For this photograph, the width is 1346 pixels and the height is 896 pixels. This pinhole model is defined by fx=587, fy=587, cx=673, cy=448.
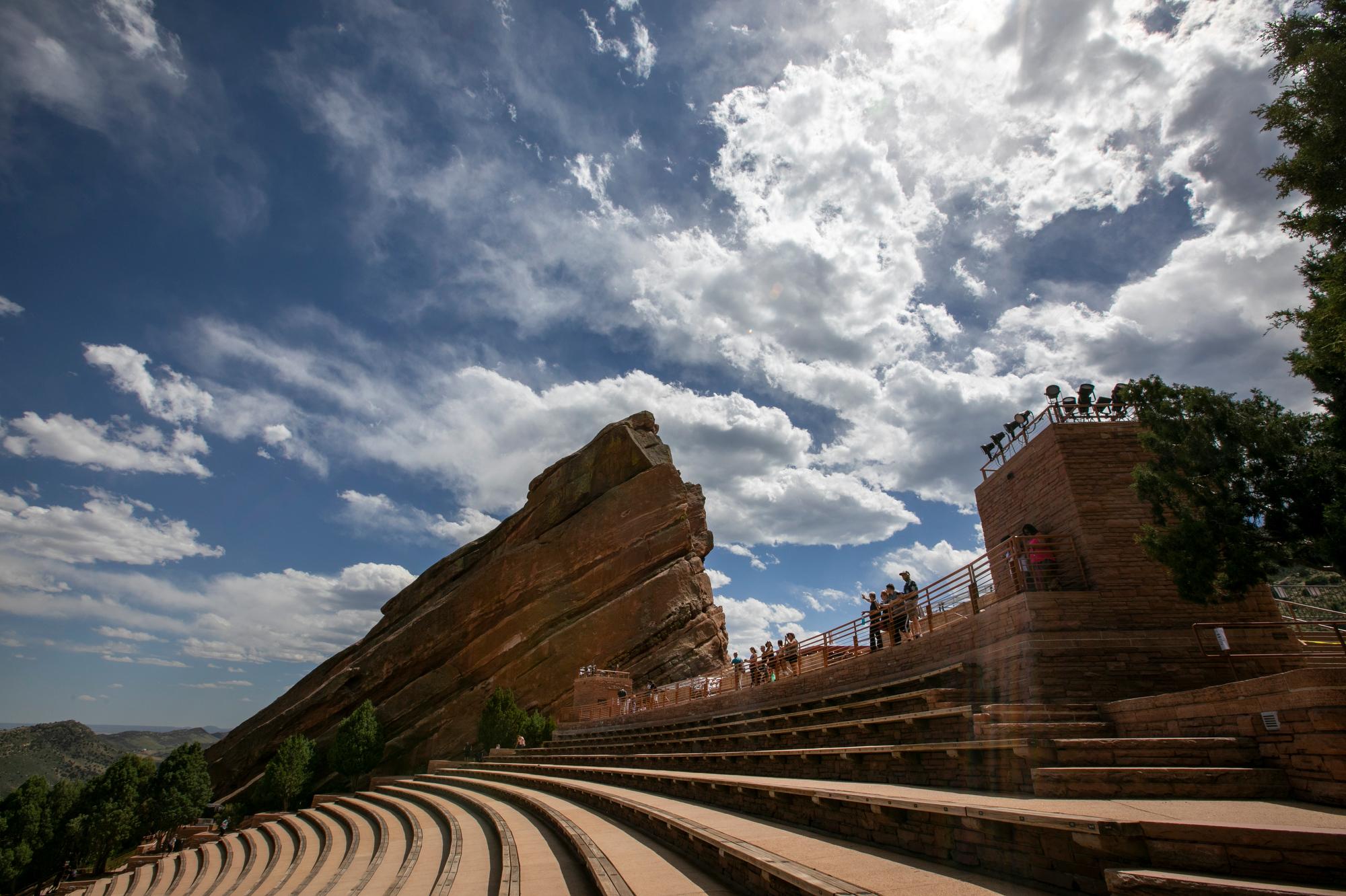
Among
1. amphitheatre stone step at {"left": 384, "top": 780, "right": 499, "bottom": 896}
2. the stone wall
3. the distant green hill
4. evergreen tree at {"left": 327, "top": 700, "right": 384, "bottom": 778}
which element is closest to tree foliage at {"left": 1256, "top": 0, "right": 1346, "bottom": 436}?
the stone wall

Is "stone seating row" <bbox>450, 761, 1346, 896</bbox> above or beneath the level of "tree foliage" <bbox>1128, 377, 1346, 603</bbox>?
beneath

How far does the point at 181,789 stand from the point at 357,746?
9919 millimetres

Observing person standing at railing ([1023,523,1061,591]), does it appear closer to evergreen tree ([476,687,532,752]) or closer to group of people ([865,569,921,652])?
group of people ([865,569,921,652])

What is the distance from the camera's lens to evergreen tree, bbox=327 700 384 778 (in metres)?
30.3

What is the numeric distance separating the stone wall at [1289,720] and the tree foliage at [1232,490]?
14.6 feet

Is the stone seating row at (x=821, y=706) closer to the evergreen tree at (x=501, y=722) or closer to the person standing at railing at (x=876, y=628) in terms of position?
the person standing at railing at (x=876, y=628)

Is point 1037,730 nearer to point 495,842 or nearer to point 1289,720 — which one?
point 1289,720

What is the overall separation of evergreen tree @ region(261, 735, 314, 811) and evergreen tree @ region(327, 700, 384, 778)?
1289 mm

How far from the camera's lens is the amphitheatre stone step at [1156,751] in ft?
16.9

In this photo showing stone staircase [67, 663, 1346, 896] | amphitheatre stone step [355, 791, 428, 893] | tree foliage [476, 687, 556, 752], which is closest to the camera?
stone staircase [67, 663, 1346, 896]

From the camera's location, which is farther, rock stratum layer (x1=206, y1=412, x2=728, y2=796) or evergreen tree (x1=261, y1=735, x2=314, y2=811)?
rock stratum layer (x1=206, y1=412, x2=728, y2=796)

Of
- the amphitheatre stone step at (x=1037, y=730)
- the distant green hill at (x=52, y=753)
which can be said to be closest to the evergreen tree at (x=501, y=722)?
the amphitheatre stone step at (x=1037, y=730)

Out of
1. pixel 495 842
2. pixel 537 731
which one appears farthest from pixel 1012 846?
pixel 537 731

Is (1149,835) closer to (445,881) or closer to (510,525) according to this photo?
(445,881)
